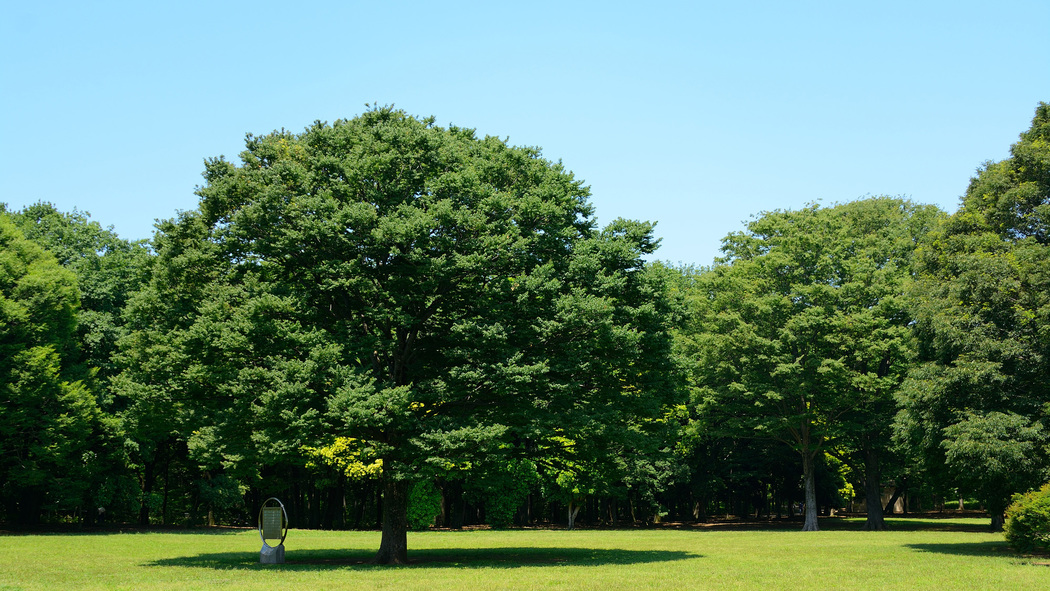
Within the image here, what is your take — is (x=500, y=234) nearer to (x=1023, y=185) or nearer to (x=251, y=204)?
(x=251, y=204)

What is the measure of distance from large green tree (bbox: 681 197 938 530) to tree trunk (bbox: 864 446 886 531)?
7 centimetres

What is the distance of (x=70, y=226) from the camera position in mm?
53094

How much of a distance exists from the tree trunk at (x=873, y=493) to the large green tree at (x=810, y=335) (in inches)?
2.9

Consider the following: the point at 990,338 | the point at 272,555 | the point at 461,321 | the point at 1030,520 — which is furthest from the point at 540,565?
the point at 990,338

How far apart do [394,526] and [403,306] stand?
742 cm

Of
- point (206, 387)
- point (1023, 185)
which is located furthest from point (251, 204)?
point (1023, 185)

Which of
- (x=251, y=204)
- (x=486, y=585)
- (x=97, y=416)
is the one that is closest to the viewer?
(x=486, y=585)

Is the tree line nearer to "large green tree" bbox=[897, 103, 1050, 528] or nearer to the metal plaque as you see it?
"large green tree" bbox=[897, 103, 1050, 528]

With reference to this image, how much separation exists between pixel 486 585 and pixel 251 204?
534 inches

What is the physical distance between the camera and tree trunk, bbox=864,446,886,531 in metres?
50.7

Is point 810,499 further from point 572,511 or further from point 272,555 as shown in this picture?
point 272,555

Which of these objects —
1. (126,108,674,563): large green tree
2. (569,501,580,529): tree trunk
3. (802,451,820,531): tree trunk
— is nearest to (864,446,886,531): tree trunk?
(802,451,820,531): tree trunk

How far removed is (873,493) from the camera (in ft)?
169

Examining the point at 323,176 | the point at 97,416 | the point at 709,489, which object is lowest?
the point at 709,489
